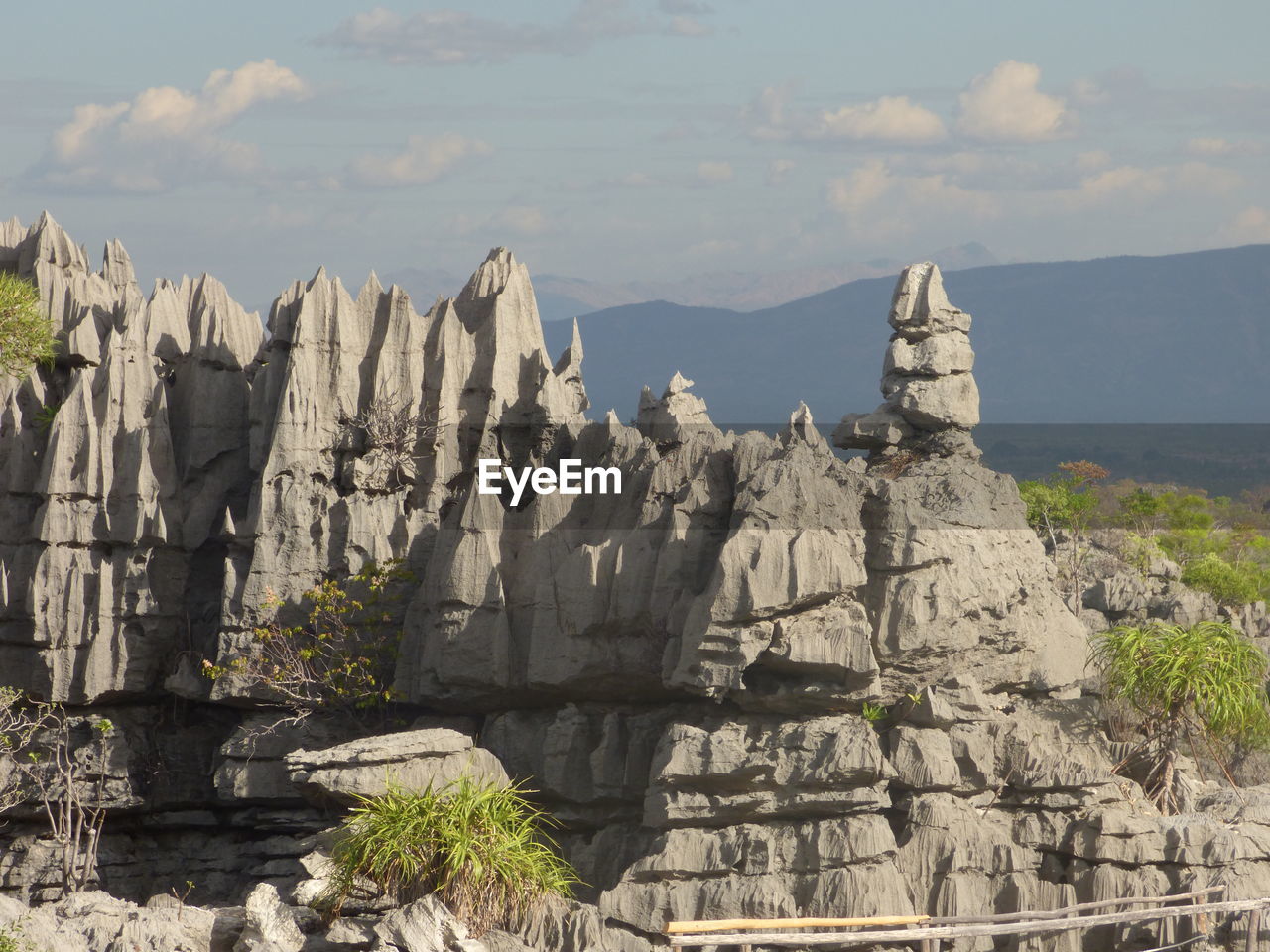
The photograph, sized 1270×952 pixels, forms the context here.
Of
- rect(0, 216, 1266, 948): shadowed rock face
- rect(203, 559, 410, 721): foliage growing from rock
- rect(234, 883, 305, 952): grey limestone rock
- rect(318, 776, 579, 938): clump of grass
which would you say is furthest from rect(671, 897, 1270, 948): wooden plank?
rect(203, 559, 410, 721): foliage growing from rock

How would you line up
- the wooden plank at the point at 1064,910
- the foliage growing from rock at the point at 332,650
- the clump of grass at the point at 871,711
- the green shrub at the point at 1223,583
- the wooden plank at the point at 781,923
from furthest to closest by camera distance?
the green shrub at the point at 1223,583
the foliage growing from rock at the point at 332,650
the clump of grass at the point at 871,711
the wooden plank at the point at 1064,910
the wooden plank at the point at 781,923

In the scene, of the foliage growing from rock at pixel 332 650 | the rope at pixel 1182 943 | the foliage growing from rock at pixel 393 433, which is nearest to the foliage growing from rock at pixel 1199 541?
the rope at pixel 1182 943

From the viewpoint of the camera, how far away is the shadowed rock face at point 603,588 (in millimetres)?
23234

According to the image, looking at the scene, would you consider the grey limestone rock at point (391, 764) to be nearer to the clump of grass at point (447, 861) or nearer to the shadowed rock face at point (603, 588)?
the shadowed rock face at point (603, 588)

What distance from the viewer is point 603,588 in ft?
83.8

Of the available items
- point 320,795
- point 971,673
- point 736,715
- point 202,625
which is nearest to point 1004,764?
point 971,673

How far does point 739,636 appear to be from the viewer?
76.0 ft

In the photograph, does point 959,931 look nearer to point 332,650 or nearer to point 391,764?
point 391,764

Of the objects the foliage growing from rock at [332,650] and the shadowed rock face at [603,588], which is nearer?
the shadowed rock face at [603,588]

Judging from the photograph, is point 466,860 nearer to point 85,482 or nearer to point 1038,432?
point 85,482

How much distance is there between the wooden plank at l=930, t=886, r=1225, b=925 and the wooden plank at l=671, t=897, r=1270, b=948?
0.15m

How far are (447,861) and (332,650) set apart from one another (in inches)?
328

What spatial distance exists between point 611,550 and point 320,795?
610 centimetres

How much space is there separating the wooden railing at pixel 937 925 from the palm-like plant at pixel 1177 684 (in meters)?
2.86
